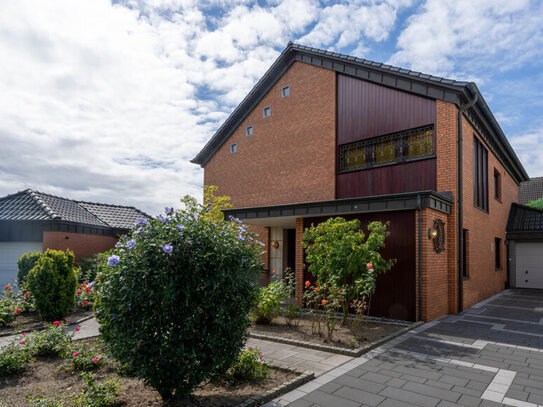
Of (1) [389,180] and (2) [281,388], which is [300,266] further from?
(2) [281,388]

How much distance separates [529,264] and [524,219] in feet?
7.23

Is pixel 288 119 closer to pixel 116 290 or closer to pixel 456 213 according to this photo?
pixel 456 213

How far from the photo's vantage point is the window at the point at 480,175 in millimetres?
12102

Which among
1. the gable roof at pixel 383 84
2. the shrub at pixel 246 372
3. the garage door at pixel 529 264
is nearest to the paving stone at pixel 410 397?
the shrub at pixel 246 372

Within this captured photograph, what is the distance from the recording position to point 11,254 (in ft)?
45.1

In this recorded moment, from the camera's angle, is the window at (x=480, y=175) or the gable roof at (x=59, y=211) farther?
the gable roof at (x=59, y=211)

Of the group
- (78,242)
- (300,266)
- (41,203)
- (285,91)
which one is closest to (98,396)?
(300,266)

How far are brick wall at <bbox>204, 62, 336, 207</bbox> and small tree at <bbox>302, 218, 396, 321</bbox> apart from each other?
4083 millimetres

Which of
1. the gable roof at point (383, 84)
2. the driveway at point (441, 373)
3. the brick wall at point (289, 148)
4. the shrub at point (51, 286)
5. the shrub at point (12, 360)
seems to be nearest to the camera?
the driveway at point (441, 373)

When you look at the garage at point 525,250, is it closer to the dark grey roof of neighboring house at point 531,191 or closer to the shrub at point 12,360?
the dark grey roof of neighboring house at point 531,191

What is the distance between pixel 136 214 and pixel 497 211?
1825cm

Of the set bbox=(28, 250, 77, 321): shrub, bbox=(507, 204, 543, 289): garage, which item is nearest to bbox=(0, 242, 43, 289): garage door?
bbox=(28, 250, 77, 321): shrub

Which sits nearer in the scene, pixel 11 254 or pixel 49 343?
pixel 49 343

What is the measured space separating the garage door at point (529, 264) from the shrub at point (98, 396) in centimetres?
1959
